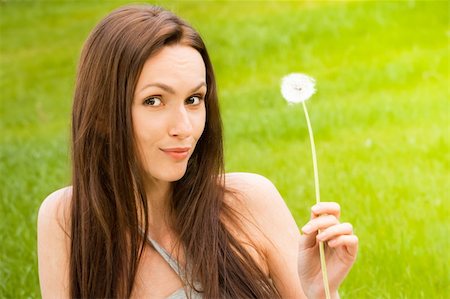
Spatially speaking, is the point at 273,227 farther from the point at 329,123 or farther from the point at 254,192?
the point at 329,123

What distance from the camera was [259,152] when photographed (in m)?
6.61

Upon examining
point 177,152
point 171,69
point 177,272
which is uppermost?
point 171,69

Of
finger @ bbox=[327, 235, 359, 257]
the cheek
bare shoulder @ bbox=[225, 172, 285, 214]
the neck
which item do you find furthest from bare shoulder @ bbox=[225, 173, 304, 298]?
finger @ bbox=[327, 235, 359, 257]

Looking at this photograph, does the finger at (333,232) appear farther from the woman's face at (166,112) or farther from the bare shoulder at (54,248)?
the bare shoulder at (54,248)

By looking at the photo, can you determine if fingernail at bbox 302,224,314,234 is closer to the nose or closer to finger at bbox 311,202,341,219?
finger at bbox 311,202,341,219

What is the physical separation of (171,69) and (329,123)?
4125mm

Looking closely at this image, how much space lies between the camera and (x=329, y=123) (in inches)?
273

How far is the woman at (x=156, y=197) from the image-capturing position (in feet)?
9.50

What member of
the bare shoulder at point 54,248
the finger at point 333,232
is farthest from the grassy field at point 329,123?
the finger at point 333,232

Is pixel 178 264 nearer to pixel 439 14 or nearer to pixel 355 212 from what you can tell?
pixel 355 212

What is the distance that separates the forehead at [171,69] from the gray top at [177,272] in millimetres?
523

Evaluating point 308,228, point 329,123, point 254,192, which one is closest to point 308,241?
point 308,228

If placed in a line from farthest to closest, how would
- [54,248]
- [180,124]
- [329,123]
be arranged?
[329,123]
[54,248]
[180,124]

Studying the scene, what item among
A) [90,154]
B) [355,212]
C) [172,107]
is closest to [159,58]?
[172,107]
